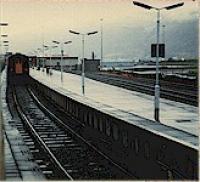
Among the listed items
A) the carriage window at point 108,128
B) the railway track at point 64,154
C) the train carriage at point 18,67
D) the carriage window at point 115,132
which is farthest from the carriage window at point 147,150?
the train carriage at point 18,67

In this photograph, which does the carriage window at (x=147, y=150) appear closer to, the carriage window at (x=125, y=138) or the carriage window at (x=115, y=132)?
the carriage window at (x=125, y=138)

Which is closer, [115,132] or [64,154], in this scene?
[64,154]

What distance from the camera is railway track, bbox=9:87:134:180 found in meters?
12.5

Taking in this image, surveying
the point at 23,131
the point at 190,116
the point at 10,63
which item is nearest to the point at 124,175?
the point at 190,116

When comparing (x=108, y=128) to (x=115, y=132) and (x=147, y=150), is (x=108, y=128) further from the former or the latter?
(x=147, y=150)

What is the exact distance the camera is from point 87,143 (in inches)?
663

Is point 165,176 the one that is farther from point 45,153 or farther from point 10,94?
point 10,94

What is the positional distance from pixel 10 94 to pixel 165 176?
3018 centimetres

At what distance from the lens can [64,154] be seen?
15.3m

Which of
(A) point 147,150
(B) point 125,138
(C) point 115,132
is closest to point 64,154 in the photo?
(C) point 115,132

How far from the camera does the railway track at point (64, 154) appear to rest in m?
12.5

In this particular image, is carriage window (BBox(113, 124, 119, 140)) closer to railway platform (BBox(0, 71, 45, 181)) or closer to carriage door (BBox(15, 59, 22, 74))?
railway platform (BBox(0, 71, 45, 181))

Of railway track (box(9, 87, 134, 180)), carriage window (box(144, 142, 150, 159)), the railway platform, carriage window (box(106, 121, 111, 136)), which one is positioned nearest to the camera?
the railway platform

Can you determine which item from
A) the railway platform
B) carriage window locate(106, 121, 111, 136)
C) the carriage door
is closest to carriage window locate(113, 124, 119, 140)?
carriage window locate(106, 121, 111, 136)
